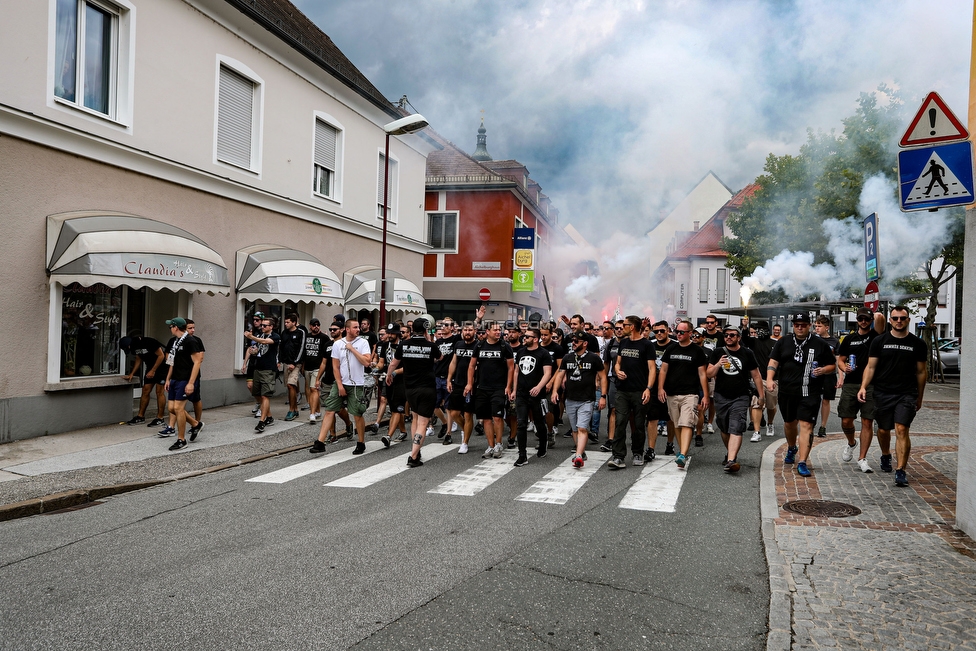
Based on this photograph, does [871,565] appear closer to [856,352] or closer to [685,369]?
[685,369]

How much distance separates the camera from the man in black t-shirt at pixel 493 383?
8.70 m

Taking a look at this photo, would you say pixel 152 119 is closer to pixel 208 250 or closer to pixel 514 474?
pixel 208 250

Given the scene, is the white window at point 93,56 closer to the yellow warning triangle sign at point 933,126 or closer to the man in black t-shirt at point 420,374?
the man in black t-shirt at point 420,374

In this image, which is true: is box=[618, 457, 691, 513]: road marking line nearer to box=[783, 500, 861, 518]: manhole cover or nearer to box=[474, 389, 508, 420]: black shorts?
box=[783, 500, 861, 518]: manhole cover

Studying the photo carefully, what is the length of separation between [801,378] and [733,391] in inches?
32.4

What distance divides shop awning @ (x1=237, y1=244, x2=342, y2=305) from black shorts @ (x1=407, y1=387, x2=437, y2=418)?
5552mm

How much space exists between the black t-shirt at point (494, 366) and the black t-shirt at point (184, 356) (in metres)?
3.84

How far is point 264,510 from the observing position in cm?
607

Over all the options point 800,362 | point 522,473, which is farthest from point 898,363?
point 522,473

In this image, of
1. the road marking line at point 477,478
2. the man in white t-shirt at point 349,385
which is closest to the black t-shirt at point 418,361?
the man in white t-shirt at point 349,385

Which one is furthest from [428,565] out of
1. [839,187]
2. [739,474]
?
[839,187]

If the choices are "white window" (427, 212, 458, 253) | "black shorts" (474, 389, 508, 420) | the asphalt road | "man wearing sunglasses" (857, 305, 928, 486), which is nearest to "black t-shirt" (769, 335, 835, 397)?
"man wearing sunglasses" (857, 305, 928, 486)

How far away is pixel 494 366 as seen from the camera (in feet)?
28.7

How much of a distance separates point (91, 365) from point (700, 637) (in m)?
9.85
